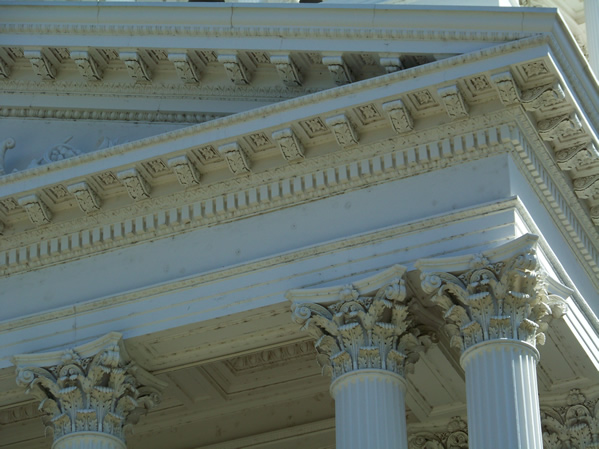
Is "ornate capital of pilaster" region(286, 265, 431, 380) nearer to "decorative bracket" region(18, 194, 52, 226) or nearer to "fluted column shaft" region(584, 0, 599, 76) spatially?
"decorative bracket" region(18, 194, 52, 226)

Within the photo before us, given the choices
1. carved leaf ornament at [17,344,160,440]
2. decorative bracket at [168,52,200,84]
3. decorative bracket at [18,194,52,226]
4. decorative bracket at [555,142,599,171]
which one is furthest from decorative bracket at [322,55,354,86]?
carved leaf ornament at [17,344,160,440]

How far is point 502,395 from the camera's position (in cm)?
1747

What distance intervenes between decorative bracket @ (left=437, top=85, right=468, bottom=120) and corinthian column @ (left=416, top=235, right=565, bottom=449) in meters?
1.76

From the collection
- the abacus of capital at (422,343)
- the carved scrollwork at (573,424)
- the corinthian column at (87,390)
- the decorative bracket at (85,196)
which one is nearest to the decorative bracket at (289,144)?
the abacus of capital at (422,343)

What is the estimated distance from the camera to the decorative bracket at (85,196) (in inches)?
804

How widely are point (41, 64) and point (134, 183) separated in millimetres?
2532

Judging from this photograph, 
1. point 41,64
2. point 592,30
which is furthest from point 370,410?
point 592,30

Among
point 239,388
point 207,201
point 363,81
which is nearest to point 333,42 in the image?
point 363,81

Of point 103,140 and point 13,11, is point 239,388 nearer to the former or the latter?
point 103,140

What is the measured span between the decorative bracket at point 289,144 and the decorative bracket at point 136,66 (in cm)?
242

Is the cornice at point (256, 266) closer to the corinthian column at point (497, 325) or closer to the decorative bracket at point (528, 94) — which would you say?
the corinthian column at point (497, 325)

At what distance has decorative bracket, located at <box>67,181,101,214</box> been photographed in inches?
804

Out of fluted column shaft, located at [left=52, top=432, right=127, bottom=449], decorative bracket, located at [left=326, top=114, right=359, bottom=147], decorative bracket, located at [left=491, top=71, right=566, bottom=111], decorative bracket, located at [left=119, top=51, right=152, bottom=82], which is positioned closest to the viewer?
decorative bracket, located at [left=491, top=71, right=566, bottom=111]

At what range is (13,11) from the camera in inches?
854
